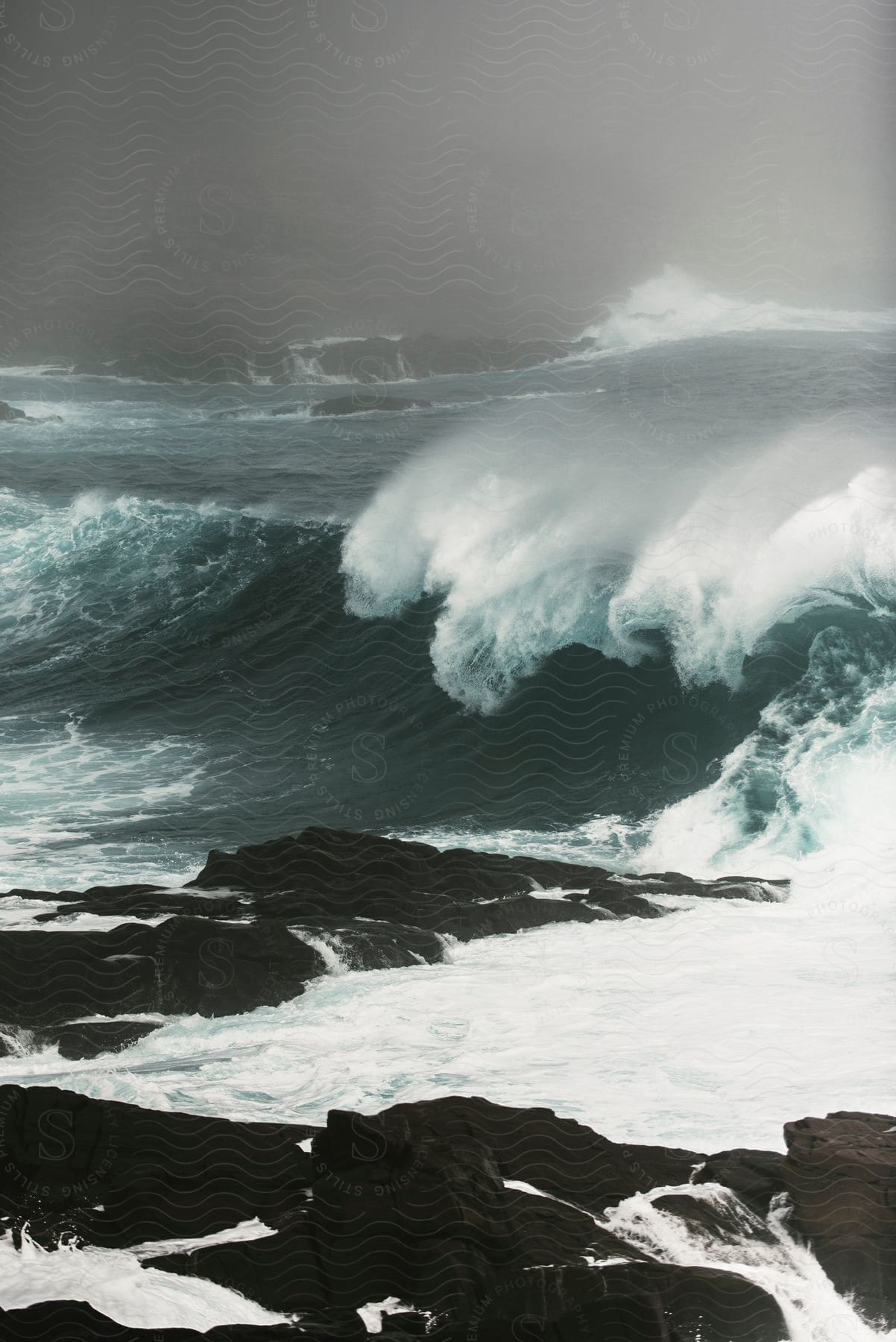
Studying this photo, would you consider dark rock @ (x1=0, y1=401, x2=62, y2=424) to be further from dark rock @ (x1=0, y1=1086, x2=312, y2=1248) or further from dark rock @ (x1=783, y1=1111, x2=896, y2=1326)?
dark rock @ (x1=783, y1=1111, x2=896, y2=1326)

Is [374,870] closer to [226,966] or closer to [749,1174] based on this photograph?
[226,966]

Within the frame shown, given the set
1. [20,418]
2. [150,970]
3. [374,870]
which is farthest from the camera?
[20,418]

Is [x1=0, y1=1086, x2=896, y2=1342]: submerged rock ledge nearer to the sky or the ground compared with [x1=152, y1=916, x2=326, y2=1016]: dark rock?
nearer to the ground

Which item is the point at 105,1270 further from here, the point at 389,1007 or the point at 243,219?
the point at 243,219

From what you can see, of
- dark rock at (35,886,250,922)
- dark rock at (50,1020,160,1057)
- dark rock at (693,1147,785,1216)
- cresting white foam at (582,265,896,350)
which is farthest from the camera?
cresting white foam at (582,265,896,350)

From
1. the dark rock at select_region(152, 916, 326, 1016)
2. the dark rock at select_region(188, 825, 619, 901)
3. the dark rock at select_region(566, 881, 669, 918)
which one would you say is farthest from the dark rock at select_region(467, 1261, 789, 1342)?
the dark rock at select_region(188, 825, 619, 901)

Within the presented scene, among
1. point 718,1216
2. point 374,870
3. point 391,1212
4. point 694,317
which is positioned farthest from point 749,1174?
point 694,317

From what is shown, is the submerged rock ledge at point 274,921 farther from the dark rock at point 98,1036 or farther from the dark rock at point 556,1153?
the dark rock at point 556,1153
